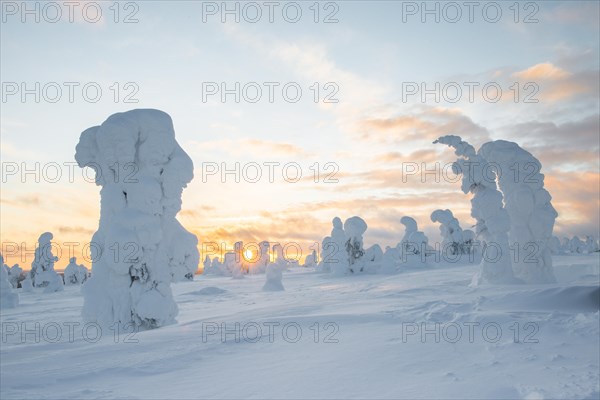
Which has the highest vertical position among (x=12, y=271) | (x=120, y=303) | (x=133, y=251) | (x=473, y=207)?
(x=473, y=207)

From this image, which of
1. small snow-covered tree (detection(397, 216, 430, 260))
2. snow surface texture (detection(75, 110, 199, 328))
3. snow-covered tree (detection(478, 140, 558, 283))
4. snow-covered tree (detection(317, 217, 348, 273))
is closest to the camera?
snow surface texture (detection(75, 110, 199, 328))

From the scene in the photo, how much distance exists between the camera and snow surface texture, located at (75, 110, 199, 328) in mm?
12195

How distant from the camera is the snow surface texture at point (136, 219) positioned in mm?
12195

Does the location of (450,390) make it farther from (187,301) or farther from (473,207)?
(187,301)

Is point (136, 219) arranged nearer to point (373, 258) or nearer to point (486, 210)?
point (486, 210)

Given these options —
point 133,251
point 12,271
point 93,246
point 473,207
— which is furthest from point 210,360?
point 12,271

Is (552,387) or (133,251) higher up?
(133,251)

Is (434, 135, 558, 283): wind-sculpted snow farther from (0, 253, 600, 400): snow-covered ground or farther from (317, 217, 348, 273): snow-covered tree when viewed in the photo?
(317, 217, 348, 273): snow-covered tree

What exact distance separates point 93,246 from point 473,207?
45.7ft

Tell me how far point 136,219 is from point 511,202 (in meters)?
14.4

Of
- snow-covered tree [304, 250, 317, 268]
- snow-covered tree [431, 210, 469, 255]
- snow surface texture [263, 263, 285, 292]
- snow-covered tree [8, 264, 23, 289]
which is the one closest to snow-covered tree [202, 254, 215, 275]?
snow-covered tree [304, 250, 317, 268]

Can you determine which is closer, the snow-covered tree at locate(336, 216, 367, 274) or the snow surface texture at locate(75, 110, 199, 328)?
the snow surface texture at locate(75, 110, 199, 328)

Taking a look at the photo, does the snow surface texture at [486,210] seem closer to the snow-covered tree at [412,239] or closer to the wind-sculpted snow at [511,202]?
the wind-sculpted snow at [511,202]

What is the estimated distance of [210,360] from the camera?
5.80 metres
